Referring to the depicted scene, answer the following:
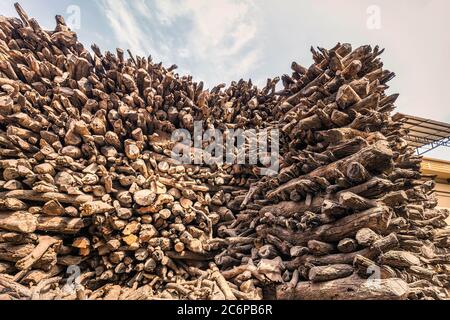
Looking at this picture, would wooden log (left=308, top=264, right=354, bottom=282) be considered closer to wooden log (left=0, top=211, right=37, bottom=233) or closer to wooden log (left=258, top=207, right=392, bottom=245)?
wooden log (left=258, top=207, right=392, bottom=245)

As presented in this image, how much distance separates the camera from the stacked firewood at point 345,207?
2695mm

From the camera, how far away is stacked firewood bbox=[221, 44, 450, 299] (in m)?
2.70

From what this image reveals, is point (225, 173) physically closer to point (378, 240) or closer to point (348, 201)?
point (348, 201)

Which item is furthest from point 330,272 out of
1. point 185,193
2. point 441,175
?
point 441,175

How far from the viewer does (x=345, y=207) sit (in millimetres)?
3035

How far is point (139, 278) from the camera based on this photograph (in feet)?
13.0

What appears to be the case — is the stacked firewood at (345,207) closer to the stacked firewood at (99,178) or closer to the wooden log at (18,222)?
the stacked firewood at (99,178)

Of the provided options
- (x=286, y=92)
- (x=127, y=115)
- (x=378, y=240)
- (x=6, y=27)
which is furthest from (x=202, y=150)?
(x=6, y=27)

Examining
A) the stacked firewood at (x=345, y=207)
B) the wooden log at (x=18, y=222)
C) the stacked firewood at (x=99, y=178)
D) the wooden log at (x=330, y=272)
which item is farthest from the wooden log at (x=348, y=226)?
the wooden log at (x=18, y=222)

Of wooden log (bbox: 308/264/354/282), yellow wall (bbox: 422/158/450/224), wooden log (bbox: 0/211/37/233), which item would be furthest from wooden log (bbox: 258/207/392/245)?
yellow wall (bbox: 422/158/450/224)

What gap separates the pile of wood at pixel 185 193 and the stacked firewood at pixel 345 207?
0.08ft

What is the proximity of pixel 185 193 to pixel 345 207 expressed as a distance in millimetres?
3037

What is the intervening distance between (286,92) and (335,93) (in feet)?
6.37

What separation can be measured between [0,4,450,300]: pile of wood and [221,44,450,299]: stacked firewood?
2 cm
